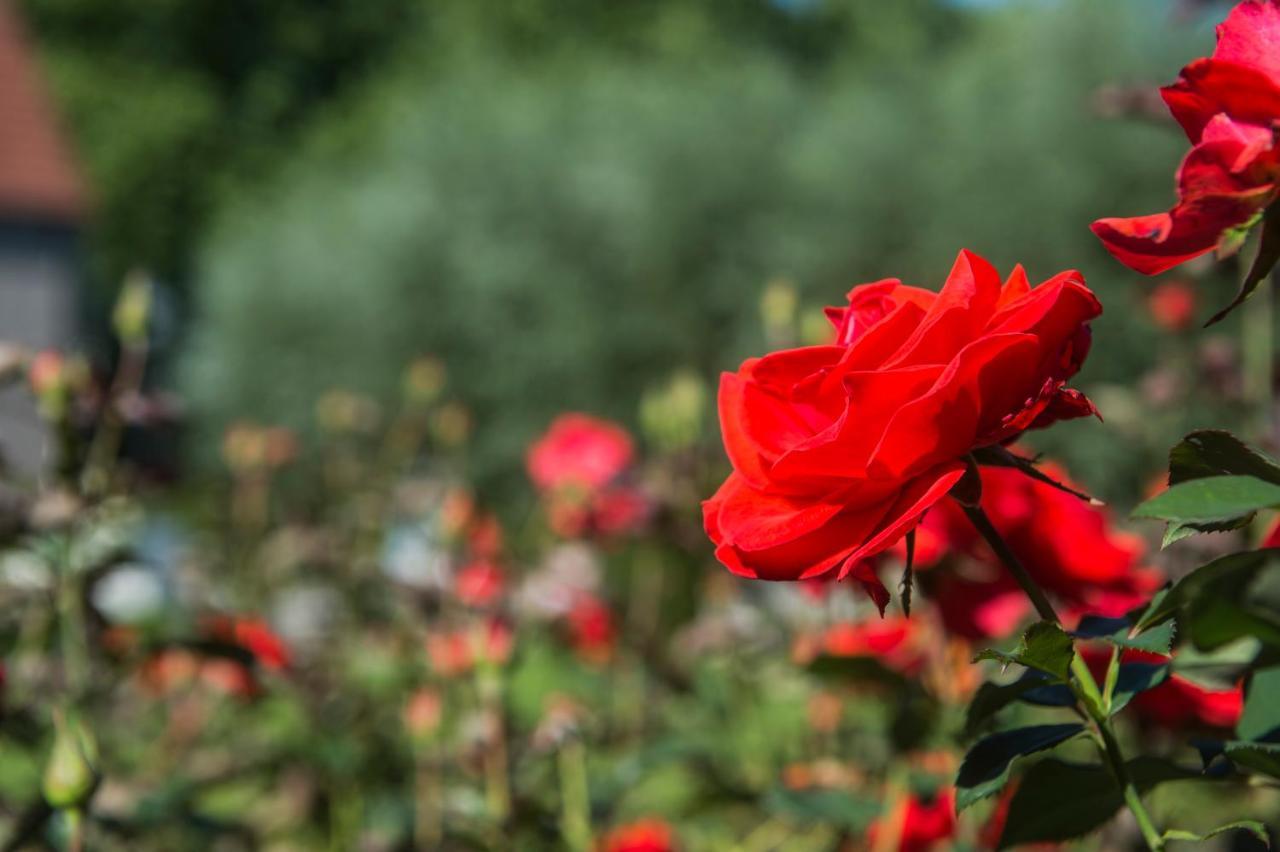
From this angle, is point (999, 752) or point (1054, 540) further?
point (1054, 540)

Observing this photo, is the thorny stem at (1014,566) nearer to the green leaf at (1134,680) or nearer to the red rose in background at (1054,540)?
the green leaf at (1134,680)

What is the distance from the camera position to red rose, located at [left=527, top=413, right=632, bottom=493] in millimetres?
1928

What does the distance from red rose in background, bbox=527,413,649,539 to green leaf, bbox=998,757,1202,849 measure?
115cm

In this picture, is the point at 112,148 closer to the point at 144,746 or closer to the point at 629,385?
the point at 629,385

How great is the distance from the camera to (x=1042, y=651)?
373 millimetres

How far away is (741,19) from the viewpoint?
53.8ft

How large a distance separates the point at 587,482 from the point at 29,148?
385 inches

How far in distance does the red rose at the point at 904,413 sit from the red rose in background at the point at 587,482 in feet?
3.92

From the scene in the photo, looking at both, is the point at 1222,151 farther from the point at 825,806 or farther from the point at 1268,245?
the point at 825,806

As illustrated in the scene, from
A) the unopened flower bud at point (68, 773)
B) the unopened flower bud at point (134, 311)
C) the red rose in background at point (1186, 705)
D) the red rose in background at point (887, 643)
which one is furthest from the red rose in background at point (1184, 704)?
the unopened flower bud at point (134, 311)

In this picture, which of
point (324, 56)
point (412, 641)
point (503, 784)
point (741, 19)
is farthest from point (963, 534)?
point (324, 56)

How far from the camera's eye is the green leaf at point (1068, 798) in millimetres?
455

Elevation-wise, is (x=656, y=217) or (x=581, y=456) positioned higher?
(x=581, y=456)

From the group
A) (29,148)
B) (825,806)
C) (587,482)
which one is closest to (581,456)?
(587,482)
